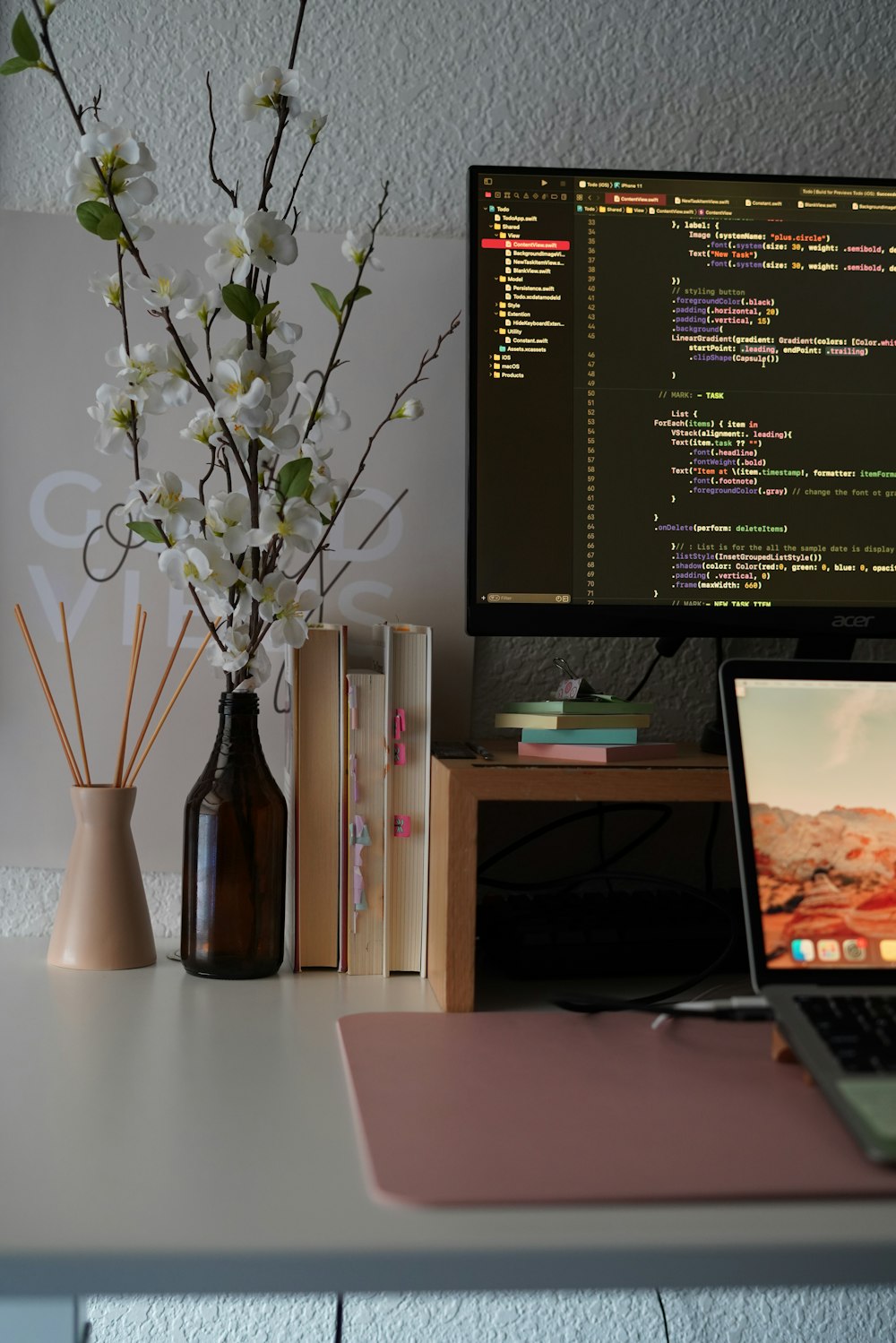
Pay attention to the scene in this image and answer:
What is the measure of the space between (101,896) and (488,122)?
2.78 ft

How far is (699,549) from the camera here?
946mm

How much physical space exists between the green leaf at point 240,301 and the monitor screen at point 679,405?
0.64 feet

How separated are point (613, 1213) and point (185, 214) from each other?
0.99 m

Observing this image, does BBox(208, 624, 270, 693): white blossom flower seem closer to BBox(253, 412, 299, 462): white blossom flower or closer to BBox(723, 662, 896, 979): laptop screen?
BBox(253, 412, 299, 462): white blossom flower

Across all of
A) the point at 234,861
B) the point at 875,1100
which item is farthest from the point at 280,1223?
the point at 234,861

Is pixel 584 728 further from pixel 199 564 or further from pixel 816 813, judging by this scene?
pixel 199 564

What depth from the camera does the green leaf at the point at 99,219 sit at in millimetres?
817

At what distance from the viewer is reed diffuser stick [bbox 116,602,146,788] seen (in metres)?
0.93

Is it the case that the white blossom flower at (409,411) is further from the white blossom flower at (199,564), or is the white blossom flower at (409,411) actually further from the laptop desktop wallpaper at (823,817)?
the laptop desktop wallpaper at (823,817)

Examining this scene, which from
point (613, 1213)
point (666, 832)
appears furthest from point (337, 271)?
point (613, 1213)

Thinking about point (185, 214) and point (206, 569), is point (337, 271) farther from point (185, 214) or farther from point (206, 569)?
point (206, 569)

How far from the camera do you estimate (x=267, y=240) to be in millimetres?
833

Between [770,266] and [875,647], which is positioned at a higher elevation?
[770,266]

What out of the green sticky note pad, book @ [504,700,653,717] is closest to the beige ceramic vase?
book @ [504,700,653,717]
